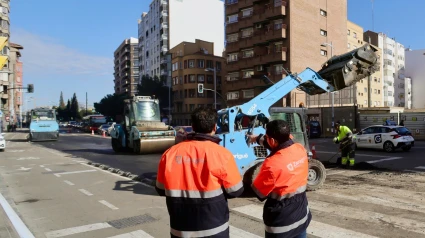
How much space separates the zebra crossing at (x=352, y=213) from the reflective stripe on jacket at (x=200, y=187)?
271 centimetres

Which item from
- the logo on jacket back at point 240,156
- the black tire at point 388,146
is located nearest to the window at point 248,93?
the black tire at point 388,146

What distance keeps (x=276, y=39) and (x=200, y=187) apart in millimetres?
48646

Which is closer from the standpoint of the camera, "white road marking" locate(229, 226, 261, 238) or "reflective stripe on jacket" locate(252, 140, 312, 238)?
"reflective stripe on jacket" locate(252, 140, 312, 238)

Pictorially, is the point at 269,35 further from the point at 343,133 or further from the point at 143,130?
the point at 343,133

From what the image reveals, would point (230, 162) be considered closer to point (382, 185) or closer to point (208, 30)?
point (382, 185)

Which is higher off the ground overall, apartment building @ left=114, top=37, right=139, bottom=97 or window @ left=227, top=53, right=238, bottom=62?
apartment building @ left=114, top=37, right=139, bottom=97

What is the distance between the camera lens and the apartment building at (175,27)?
81188mm

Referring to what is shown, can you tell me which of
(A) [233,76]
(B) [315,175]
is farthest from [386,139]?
(A) [233,76]

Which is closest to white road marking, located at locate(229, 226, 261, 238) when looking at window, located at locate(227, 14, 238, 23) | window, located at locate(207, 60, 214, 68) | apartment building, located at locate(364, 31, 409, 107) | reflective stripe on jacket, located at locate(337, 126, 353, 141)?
reflective stripe on jacket, located at locate(337, 126, 353, 141)

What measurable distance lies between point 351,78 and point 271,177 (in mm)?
7014

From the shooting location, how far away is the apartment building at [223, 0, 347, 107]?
48250 mm

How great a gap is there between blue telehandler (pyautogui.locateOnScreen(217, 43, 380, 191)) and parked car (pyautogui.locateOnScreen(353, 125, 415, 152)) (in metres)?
10.7

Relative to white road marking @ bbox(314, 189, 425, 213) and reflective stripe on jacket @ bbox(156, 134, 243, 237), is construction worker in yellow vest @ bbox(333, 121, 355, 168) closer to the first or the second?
white road marking @ bbox(314, 189, 425, 213)

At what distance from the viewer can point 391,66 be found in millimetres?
93375
